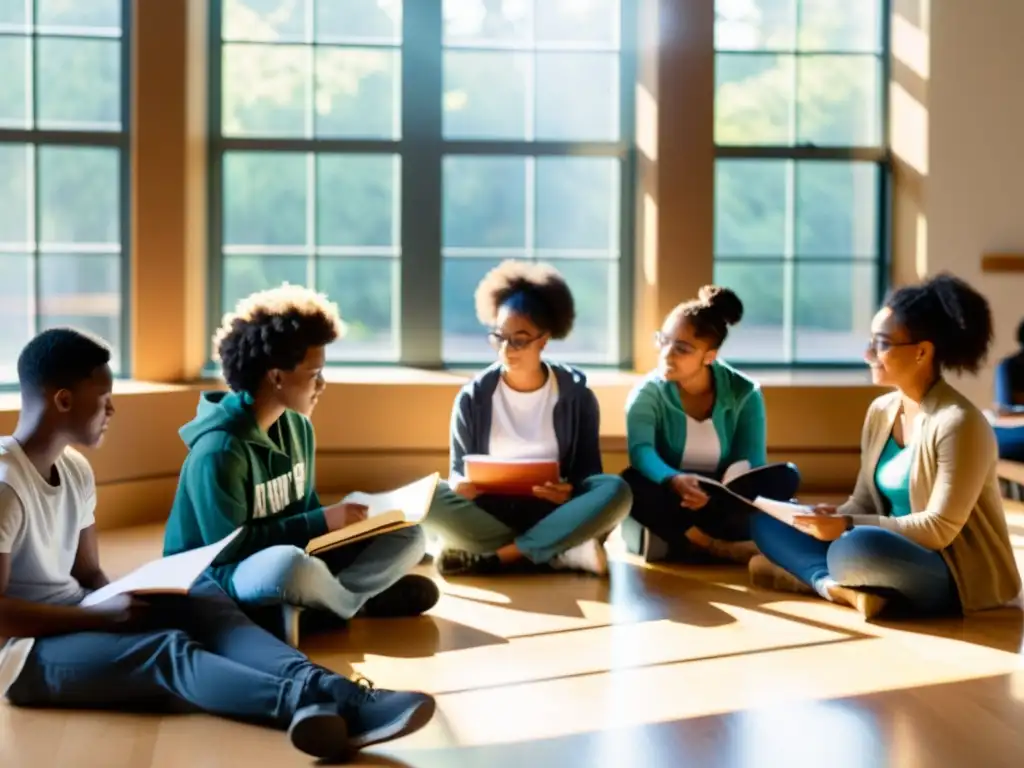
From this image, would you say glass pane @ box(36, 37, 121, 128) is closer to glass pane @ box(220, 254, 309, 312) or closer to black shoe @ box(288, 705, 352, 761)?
glass pane @ box(220, 254, 309, 312)

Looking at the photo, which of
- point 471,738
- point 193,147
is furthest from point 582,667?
point 193,147

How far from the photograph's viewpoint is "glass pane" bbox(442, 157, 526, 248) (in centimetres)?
619

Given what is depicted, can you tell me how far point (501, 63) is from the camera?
242 inches

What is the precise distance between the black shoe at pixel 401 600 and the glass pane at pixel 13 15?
10.6ft

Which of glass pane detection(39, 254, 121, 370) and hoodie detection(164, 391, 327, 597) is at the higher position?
glass pane detection(39, 254, 121, 370)

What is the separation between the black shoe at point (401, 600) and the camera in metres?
3.93

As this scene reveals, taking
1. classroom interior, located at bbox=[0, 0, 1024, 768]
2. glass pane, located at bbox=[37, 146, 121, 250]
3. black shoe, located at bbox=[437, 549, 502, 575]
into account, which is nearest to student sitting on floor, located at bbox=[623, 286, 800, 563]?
classroom interior, located at bbox=[0, 0, 1024, 768]

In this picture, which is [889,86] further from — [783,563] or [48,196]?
[48,196]

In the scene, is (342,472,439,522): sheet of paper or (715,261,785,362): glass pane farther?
(715,261,785,362): glass pane

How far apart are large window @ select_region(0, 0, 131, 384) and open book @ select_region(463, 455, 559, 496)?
6.85ft

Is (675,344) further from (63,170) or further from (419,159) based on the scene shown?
(63,170)

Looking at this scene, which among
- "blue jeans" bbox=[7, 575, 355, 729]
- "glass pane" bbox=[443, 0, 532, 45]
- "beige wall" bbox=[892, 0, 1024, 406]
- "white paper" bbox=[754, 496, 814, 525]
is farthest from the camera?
"glass pane" bbox=[443, 0, 532, 45]

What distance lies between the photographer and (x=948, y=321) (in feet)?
12.8

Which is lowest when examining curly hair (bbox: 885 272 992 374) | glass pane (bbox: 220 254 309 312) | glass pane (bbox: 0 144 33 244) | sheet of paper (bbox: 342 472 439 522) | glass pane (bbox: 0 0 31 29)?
sheet of paper (bbox: 342 472 439 522)
